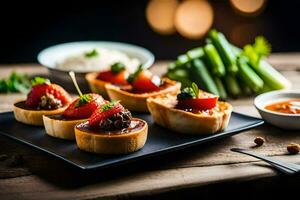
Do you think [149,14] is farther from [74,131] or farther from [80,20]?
[74,131]

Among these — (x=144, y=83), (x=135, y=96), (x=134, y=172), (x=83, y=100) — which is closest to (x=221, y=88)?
(x=144, y=83)

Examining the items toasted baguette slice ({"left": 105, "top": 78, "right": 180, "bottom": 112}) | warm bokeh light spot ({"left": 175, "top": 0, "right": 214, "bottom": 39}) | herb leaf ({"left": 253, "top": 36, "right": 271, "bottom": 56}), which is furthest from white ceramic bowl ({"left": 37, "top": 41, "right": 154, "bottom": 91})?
warm bokeh light spot ({"left": 175, "top": 0, "right": 214, "bottom": 39})

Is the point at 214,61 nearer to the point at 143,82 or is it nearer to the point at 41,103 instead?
the point at 143,82

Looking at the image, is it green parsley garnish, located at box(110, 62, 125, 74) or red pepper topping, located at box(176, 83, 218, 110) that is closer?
red pepper topping, located at box(176, 83, 218, 110)

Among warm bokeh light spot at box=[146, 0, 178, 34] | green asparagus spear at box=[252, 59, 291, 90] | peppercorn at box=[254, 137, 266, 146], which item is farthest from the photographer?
warm bokeh light spot at box=[146, 0, 178, 34]

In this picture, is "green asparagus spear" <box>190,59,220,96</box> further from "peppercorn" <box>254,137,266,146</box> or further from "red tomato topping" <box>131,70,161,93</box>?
"peppercorn" <box>254,137,266,146</box>

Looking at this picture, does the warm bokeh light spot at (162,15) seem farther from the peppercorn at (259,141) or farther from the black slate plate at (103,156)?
the peppercorn at (259,141)
